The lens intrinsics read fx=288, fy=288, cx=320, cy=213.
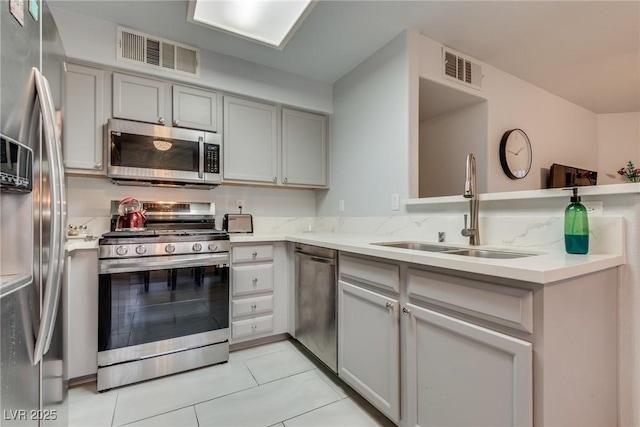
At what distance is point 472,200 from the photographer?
1.62 meters

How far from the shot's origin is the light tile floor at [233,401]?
1.52 m

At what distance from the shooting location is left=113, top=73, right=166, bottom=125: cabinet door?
2148 mm

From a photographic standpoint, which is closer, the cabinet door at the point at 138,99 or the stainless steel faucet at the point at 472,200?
the stainless steel faucet at the point at 472,200

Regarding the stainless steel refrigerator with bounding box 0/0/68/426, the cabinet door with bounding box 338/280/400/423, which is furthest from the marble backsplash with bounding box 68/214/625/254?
the stainless steel refrigerator with bounding box 0/0/68/426

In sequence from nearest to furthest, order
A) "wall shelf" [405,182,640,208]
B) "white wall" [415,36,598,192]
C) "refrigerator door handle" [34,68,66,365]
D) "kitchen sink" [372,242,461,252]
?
"refrigerator door handle" [34,68,66,365], "wall shelf" [405,182,640,208], "kitchen sink" [372,242,461,252], "white wall" [415,36,598,192]

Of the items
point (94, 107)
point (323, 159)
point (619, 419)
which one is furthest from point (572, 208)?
point (94, 107)

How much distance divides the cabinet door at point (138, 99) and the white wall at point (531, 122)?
6.77ft

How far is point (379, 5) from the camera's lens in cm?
190

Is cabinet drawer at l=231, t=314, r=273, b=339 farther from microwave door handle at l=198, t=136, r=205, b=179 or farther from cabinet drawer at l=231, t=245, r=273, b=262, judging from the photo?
microwave door handle at l=198, t=136, r=205, b=179

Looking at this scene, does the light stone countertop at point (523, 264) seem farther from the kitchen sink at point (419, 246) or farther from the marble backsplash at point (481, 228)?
the kitchen sink at point (419, 246)

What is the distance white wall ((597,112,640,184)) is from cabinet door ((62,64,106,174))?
5681 millimetres

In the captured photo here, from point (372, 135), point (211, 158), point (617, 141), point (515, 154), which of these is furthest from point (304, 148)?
point (617, 141)

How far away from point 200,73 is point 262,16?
3.17 ft

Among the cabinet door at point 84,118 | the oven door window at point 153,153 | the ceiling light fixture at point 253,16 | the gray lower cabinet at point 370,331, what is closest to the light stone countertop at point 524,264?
the gray lower cabinet at point 370,331
